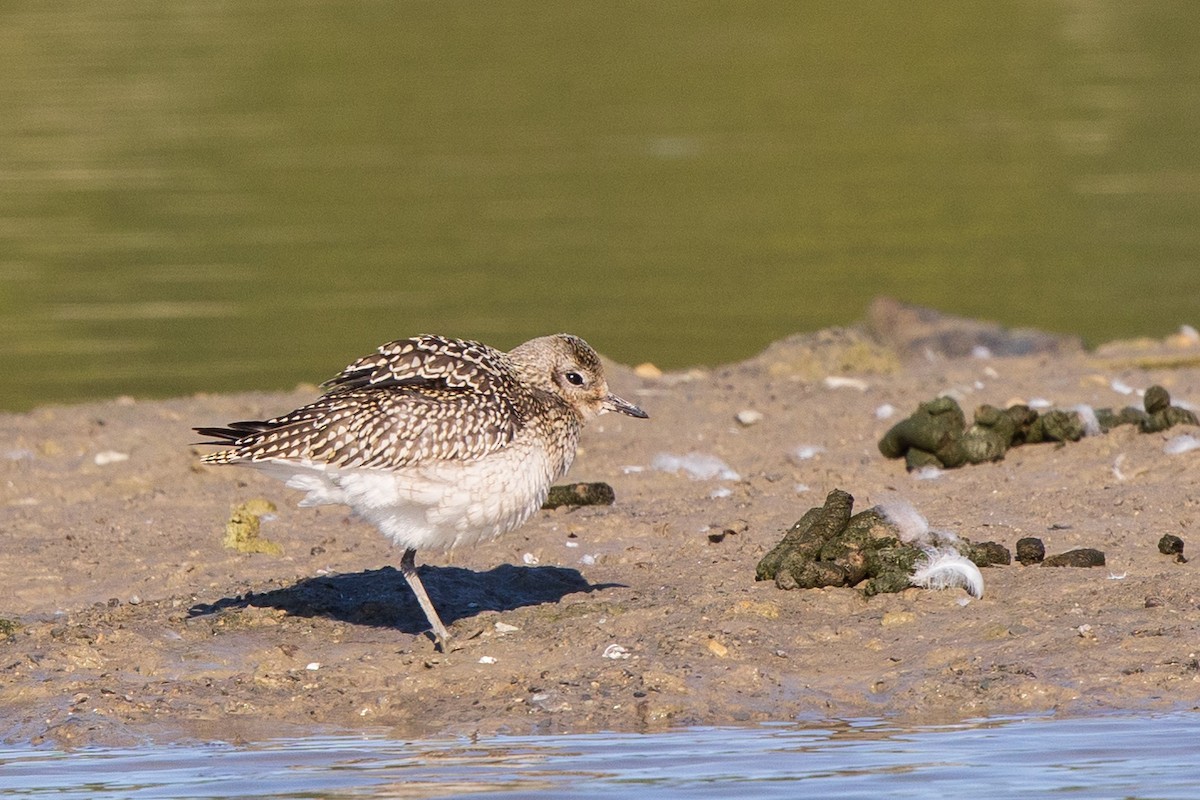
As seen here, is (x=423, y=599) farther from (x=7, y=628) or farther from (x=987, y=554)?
(x=987, y=554)

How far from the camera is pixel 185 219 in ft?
73.8

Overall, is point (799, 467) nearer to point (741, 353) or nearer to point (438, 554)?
point (438, 554)

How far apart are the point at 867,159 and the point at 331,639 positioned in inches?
720

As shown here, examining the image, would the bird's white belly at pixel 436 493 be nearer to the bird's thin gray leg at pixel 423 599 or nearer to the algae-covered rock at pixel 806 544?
the bird's thin gray leg at pixel 423 599

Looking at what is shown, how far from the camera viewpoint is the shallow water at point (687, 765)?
6508 millimetres

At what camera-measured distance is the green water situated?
17.7 meters

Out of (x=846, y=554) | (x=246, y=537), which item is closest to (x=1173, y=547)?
(x=846, y=554)

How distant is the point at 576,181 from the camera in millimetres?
24125

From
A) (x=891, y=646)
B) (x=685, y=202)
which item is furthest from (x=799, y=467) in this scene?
(x=685, y=202)

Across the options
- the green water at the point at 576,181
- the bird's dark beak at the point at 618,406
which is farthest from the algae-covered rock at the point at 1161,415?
the green water at the point at 576,181

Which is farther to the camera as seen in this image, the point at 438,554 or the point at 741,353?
the point at 741,353

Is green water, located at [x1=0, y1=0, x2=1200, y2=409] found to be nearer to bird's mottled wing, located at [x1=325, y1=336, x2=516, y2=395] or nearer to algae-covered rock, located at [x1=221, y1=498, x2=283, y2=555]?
algae-covered rock, located at [x1=221, y1=498, x2=283, y2=555]

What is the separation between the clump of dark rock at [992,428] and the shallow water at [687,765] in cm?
335

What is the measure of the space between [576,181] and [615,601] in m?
16.1
